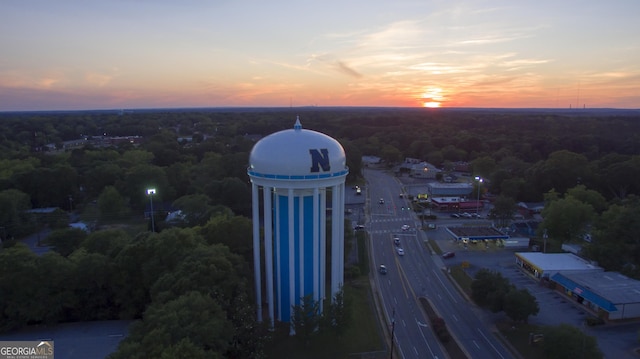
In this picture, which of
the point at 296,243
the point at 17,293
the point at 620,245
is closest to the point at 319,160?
the point at 296,243

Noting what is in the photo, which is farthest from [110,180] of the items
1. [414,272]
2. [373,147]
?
[373,147]

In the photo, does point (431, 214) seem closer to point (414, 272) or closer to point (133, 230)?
point (414, 272)

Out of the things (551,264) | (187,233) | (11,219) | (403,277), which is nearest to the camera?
(187,233)

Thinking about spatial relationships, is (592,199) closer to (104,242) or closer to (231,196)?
(231,196)

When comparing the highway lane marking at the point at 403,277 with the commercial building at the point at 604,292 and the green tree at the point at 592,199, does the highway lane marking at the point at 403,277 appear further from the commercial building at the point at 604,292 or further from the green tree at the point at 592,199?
the green tree at the point at 592,199

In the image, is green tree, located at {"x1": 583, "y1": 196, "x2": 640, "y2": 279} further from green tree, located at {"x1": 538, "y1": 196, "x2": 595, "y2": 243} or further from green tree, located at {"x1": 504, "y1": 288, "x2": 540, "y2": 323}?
green tree, located at {"x1": 504, "y1": 288, "x2": 540, "y2": 323}

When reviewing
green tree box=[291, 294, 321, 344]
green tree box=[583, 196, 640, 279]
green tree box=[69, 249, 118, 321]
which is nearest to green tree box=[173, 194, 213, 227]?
green tree box=[69, 249, 118, 321]
